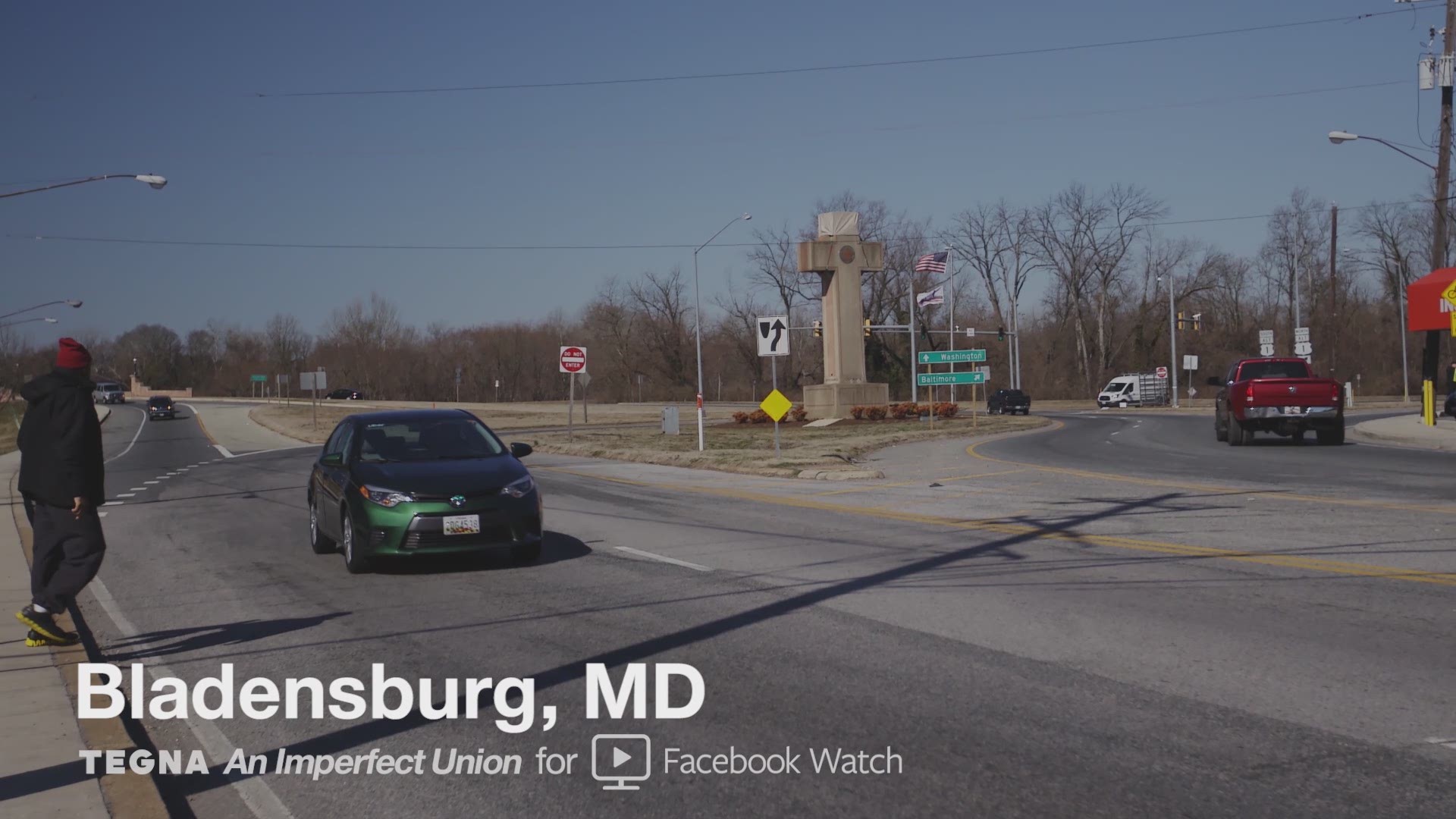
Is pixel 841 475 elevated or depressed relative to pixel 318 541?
depressed

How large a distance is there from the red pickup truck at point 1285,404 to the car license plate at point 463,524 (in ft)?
66.7

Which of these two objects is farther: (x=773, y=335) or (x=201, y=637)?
(x=773, y=335)

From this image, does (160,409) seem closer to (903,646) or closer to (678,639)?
(678,639)

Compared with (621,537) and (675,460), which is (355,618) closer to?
(621,537)

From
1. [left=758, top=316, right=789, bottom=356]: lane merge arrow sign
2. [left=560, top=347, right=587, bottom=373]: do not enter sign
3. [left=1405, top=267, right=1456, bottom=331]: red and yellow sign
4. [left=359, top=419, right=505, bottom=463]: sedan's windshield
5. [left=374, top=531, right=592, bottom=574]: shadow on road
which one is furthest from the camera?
[left=560, top=347, right=587, bottom=373]: do not enter sign

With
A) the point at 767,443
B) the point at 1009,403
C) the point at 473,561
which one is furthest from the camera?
the point at 1009,403

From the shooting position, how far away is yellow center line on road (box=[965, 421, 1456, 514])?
46.6 ft

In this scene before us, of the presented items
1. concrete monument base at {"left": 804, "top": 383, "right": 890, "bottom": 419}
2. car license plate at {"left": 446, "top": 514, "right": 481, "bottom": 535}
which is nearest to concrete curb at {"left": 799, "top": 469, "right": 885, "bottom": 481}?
car license plate at {"left": 446, "top": 514, "right": 481, "bottom": 535}

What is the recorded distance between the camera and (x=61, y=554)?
7.92 m

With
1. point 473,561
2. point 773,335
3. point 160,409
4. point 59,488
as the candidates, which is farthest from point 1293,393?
point 160,409

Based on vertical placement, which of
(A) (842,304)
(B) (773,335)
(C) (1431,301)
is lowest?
(B) (773,335)

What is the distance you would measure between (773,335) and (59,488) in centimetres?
1889

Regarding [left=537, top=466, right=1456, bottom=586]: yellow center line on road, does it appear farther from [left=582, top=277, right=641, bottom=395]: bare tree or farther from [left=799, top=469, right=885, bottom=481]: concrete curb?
[left=582, top=277, right=641, bottom=395]: bare tree

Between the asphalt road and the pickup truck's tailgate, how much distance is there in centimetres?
1147
